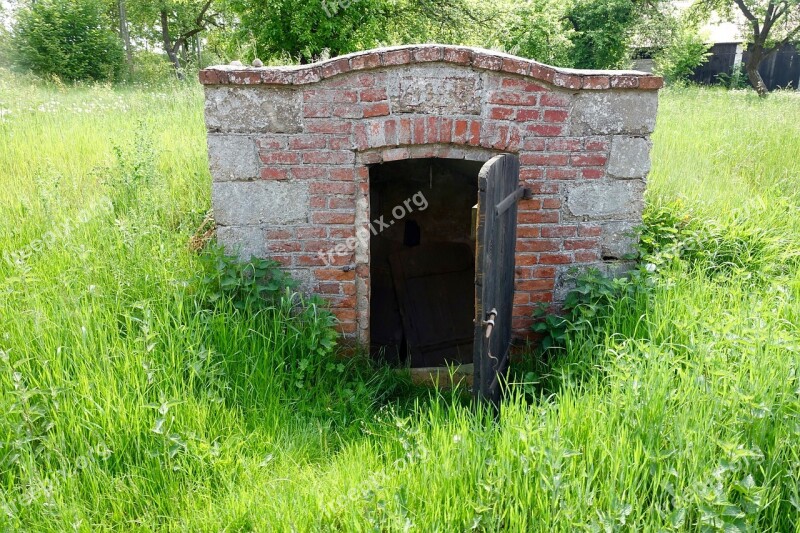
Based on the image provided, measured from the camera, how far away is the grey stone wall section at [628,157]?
13.3 ft

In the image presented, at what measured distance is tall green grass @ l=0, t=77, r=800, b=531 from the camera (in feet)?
7.87

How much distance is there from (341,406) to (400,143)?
180 centimetres

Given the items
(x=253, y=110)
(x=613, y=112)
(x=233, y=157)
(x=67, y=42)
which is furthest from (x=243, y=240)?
(x=67, y=42)

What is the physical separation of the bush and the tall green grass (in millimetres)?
14952

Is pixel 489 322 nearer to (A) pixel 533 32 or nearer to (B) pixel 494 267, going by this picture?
(B) pixel 494 267

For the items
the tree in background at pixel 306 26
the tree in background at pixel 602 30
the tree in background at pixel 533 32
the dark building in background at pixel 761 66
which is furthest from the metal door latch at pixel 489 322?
the dark building in background at pixel 761 66

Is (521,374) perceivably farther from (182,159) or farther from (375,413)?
(182,159)

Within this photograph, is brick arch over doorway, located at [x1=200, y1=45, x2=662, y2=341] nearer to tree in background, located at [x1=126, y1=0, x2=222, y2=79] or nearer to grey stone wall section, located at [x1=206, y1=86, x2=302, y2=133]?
grey stone wall section, located at [x1=206, y1=86, x2=302, y2=133]

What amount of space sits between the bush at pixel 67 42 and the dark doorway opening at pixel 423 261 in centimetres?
1371

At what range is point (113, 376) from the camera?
10.1 ft

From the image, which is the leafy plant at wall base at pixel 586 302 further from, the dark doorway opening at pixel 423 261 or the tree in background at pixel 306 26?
the tree in background at pixel 306 26

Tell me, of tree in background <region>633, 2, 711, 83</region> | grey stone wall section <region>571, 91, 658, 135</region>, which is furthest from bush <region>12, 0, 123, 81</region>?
tree in background <region>633, 2, 711, 83</region>

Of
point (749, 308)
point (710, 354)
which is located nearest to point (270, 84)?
point (710, 354)

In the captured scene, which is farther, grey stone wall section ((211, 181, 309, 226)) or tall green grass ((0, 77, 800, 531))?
grey stone wall section ((211, 181, 309, 226))
